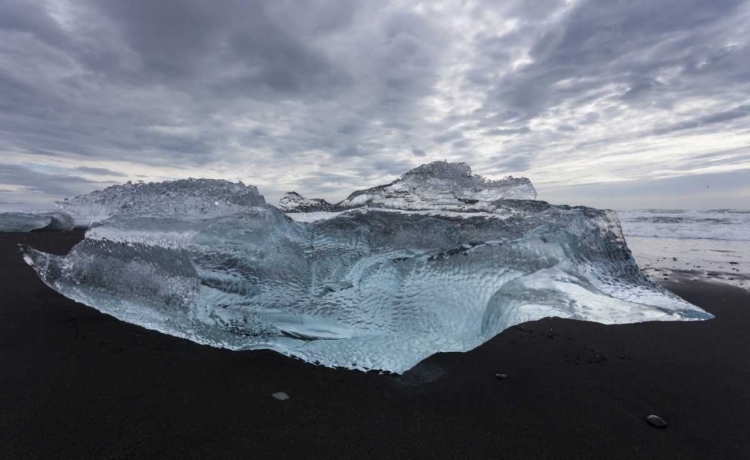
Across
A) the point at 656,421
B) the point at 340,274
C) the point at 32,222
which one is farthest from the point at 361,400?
the point at 32,222

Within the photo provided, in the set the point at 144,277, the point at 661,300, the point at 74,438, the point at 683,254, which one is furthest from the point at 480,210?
the point at 683,254

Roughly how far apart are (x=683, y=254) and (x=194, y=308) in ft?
31.4

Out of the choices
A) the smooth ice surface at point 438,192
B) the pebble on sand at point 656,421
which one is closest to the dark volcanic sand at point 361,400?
the pebble on sand at point 656,421

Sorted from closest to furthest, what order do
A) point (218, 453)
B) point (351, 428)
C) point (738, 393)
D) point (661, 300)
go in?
point (218, 453), point (351, 428), point (738, 393), point (661, 300)

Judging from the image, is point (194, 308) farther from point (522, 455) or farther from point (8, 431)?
point (522, 455)

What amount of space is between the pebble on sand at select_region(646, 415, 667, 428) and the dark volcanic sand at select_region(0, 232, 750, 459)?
30mm

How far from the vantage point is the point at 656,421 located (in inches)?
75.0

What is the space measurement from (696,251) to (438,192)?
26.8 feet

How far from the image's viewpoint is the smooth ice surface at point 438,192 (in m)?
3.87

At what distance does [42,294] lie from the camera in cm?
378

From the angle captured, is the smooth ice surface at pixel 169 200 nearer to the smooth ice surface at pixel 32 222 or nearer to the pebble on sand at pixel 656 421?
the pebble on sand at pixel 656 421

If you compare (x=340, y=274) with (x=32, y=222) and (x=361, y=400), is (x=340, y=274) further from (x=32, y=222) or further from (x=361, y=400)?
(x=32, y=222)

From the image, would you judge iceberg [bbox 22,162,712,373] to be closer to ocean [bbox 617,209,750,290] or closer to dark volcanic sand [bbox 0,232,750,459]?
dark volcanic sand [bbox 0,232,750,459]

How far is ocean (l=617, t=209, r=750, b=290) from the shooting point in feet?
20.0
